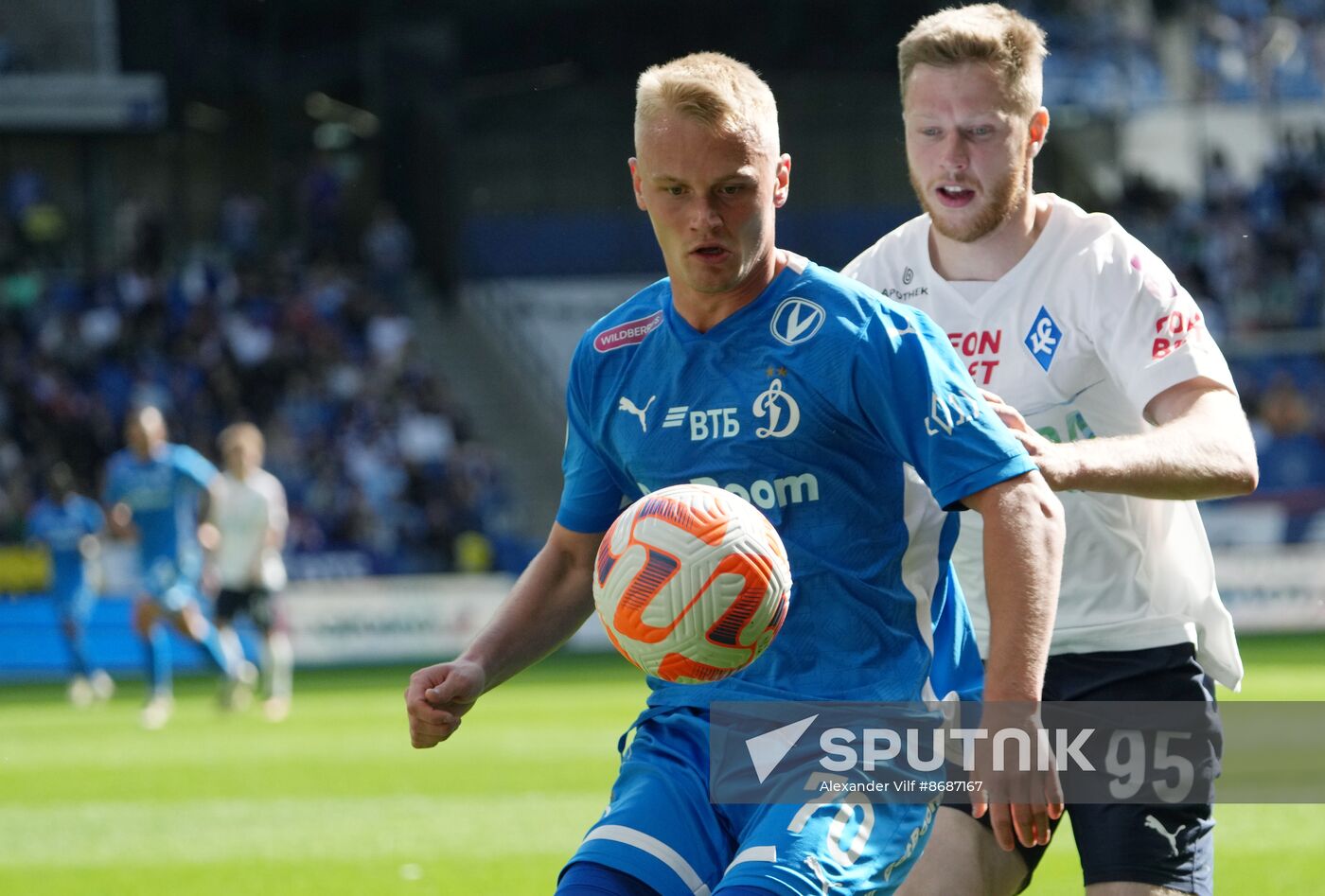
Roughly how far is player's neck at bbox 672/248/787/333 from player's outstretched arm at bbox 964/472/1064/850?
2.27ft

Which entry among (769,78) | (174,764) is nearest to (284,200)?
(769,78)

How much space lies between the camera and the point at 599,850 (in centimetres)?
363

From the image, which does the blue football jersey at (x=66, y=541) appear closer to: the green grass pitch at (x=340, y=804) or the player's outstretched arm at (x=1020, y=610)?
the green grass pitch at (x=340, y=804)

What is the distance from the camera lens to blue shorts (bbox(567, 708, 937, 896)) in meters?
3.51

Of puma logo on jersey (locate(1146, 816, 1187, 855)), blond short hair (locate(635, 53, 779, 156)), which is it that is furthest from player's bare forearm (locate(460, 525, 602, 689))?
puma logo on jersey (locate(1146, 816, 1187, 855))

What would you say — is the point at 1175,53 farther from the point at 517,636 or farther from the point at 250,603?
the point at 517,636

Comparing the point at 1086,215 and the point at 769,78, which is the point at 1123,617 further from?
the point at 769,78

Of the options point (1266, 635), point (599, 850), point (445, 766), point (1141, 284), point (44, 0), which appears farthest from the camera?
point (44, 0)

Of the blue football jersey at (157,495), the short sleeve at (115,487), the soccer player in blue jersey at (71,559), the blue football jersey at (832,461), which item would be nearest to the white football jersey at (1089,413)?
the blue football jersey at (832,461)

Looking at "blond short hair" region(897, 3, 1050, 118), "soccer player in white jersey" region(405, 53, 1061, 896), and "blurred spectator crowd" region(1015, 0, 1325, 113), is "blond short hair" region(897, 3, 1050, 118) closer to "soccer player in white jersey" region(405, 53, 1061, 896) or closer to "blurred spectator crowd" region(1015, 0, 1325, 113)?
A: "soccer player in white jersey" region(405, 53, 1061, 896)

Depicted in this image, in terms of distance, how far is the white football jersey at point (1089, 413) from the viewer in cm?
448

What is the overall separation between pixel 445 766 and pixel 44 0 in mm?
21799

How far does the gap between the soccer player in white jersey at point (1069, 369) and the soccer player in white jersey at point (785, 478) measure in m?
0.71

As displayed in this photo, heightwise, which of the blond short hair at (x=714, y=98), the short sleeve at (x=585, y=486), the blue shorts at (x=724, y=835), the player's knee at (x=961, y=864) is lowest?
the player's knee at (x=961, y=864)
